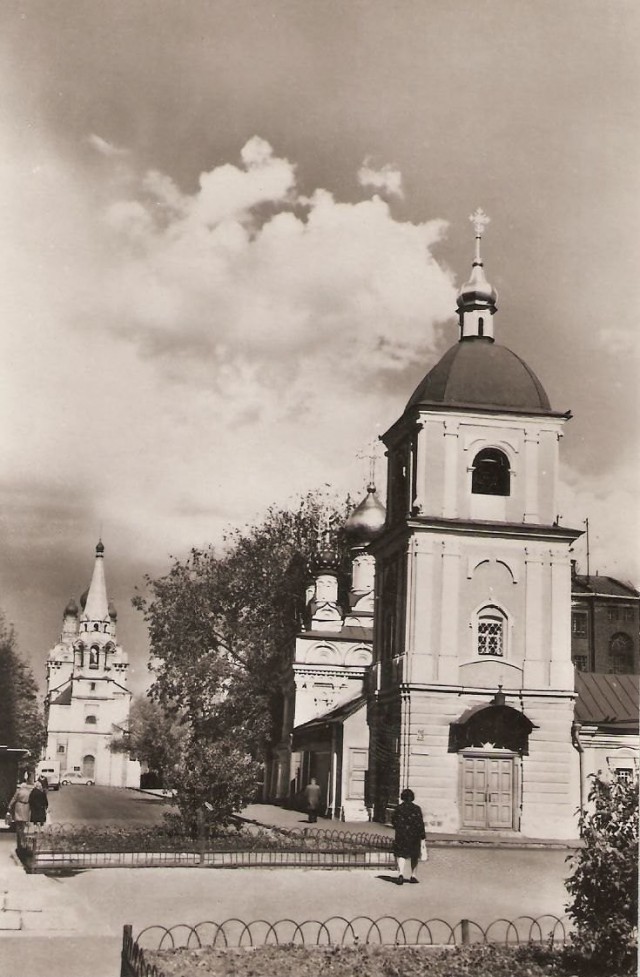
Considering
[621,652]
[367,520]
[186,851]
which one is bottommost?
A: [186,851]

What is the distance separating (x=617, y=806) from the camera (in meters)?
9.41

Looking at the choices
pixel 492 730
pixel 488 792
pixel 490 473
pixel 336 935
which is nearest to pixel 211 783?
pixel 336 935

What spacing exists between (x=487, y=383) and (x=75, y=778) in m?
46.7

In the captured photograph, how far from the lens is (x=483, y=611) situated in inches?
859

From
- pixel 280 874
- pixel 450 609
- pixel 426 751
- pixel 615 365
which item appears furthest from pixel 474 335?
pixel 280 874

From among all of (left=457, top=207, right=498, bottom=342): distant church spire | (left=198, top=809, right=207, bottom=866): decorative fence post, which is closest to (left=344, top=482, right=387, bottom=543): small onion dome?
(left=457, top=207, right=498, bottom=342): distant church spire

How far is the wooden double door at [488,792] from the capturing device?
2100cm

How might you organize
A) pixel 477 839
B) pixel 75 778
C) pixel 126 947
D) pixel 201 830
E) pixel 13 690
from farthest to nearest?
pixel 75 778
pixel 13 690
pixel 477 839
pixel 201 830
pixel 126 947

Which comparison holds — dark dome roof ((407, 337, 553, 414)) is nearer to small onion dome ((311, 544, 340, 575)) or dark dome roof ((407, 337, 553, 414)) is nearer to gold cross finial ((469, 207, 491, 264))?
gold cross finial ((469, 207, 491, 264))

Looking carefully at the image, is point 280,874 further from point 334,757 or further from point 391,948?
point 334,757

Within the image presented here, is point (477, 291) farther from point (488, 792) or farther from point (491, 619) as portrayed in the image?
point (488, 792)

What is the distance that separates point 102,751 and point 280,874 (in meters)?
56.7

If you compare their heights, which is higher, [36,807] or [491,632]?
[491,632]

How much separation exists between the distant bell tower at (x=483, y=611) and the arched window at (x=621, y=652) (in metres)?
20.5
